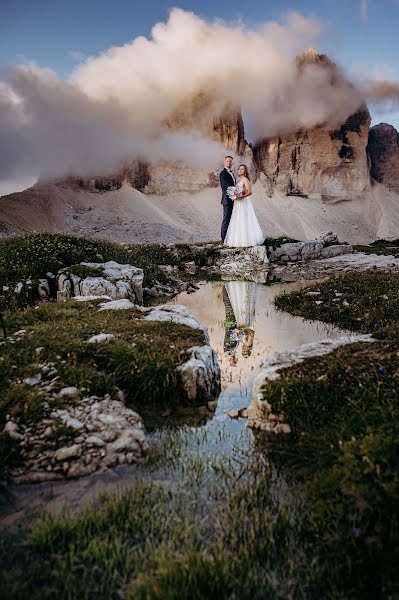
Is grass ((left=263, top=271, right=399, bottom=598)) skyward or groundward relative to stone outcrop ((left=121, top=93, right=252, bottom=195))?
groundward

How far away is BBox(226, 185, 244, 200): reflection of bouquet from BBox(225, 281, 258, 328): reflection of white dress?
10855 mm

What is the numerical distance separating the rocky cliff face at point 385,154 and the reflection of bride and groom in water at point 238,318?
442 feet

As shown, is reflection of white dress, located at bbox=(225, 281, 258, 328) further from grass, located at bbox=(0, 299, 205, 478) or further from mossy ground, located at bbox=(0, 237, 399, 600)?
mossy ground, located at bbox=(0, 237, 399, 600)

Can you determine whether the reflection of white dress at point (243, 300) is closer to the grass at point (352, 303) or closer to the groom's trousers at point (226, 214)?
the grass at point (352, 303)

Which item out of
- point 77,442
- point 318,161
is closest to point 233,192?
point 77,442

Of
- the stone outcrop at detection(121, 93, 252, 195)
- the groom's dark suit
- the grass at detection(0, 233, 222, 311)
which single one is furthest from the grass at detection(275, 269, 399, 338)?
the stone outcrop at detection(121, 93, 252, 195)

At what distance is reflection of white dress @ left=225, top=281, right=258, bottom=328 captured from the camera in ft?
44.7

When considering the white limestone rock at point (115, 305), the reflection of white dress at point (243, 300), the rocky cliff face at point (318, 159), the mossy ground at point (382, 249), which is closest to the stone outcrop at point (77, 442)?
the white limestone rock at point (115, 305)

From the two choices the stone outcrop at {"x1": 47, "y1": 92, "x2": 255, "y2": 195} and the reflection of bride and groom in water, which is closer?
the reflection of bride and groom in water

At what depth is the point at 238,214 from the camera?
34.1m

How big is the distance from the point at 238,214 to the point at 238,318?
21959 mm

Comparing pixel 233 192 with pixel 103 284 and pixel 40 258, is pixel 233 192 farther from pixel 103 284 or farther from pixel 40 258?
pixel 40 258

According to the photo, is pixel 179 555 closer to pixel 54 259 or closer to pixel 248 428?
pixel 248 428

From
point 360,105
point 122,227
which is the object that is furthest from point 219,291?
point 360,105
